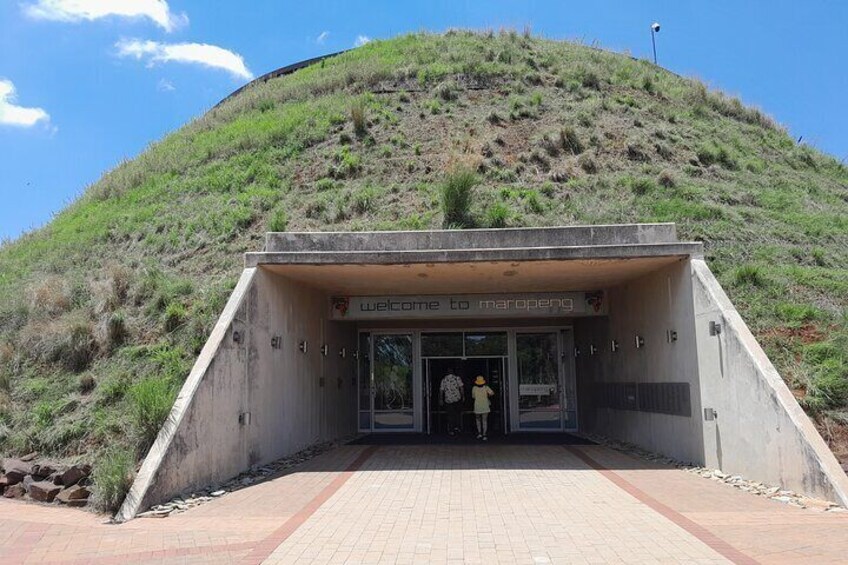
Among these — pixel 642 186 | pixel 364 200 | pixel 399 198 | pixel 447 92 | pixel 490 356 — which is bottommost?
pixel 490 356

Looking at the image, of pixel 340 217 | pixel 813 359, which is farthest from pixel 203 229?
pixel 813 359

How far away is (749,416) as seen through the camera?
9070 millimetres

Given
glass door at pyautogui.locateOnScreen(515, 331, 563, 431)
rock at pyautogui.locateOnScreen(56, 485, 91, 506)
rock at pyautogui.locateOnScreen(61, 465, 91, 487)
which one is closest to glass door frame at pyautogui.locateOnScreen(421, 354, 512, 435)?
glass door at pyautogui.locateOnScreen(515, 331, 563, 431)

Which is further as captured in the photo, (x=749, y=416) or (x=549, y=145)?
(x=549, y=145)

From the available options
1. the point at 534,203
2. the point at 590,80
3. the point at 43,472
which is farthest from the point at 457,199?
the point at 590,80

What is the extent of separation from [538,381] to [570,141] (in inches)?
316

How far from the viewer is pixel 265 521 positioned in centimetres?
736

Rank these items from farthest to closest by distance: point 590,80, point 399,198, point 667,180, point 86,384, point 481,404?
point 590,80
point 667,180
point 399,198
point 481,404
point 86,384

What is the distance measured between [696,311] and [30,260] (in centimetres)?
1585

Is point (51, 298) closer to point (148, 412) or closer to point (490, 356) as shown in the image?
point (148, 412)

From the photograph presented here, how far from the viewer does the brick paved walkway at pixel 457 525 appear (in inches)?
235

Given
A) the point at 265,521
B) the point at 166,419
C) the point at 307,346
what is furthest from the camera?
the point at 307,346

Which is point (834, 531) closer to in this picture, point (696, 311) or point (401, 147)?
point (696, 311)

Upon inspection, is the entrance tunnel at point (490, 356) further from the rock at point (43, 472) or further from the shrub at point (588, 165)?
the shrub at point (588, 165)
